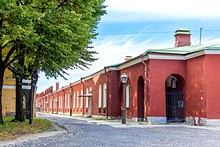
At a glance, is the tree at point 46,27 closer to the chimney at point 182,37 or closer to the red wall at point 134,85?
the red wall at point 134,85

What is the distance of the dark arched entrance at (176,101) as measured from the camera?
23.0 metres

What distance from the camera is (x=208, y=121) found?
1950 cm

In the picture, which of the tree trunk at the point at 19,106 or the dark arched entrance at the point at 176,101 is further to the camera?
the dark arched entrance at the point at 176,101

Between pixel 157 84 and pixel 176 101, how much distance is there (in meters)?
2.50

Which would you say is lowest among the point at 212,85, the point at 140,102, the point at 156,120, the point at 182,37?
the point at 156,120

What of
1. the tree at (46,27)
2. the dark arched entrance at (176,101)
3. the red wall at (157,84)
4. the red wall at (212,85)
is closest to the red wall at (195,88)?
the red wall at (212,85)

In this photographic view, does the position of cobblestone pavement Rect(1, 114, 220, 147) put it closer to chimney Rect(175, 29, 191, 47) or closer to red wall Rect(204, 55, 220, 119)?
red wall Rect(204, 55, 220, 119)

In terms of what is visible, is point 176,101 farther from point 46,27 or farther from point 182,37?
point 46,27

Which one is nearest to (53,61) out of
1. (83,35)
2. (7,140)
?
(83,35)

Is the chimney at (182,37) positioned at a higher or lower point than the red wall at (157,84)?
higher

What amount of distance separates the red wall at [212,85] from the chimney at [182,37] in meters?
8.61

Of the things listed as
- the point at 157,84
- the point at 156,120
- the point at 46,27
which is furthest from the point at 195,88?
the point at 46,27

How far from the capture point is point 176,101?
23.4m

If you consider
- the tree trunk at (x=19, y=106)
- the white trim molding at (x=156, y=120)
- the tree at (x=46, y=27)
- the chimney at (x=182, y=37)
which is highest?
the chimney at (x=182, y=37)
